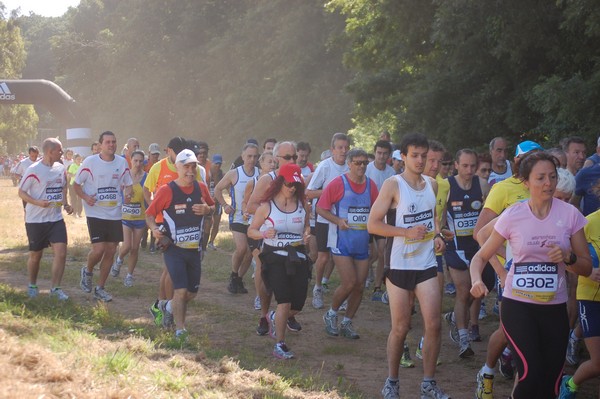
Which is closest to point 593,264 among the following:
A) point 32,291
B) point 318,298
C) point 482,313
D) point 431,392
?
point 431,392

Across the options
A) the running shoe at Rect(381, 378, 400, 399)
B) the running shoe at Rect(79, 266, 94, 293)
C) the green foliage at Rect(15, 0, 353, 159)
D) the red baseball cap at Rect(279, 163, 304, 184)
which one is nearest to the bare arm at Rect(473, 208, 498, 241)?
the running shoe at Rect(381, 378, 400, 399)

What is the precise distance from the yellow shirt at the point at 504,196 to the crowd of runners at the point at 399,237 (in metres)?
0.01

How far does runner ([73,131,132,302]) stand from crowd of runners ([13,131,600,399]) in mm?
20

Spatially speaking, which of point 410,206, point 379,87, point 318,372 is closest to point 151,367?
point 318,372

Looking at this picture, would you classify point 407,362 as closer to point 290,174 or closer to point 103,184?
point 290,174

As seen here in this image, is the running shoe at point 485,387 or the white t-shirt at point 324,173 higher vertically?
the white t-shirt at point 324,173

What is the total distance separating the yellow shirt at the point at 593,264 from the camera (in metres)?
6.39

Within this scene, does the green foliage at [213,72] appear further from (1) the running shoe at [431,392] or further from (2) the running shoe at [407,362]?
(1) the running shoe at [431,392]

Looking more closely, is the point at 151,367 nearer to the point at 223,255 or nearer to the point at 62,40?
the point at 223,255

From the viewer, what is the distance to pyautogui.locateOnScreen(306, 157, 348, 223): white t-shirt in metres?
11.5

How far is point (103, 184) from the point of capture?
11.5 meters

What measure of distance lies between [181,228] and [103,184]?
288 cm

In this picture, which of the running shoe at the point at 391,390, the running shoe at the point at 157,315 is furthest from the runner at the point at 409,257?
the running shoe at the point at 157,315

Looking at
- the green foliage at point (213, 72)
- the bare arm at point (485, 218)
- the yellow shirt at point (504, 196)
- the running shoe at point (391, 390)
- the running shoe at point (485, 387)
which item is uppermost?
A: the green foliage at point (213, 72)
